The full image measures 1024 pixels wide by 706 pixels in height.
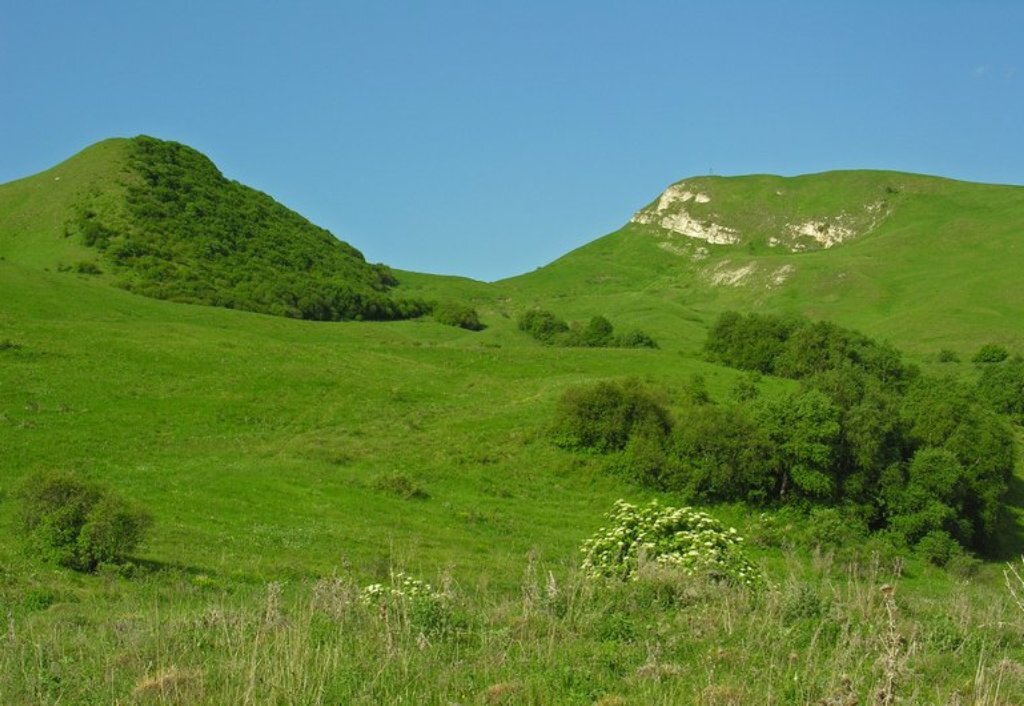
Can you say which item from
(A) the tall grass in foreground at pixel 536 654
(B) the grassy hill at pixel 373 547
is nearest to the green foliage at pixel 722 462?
(B) the grassy hill at pixel 373 547

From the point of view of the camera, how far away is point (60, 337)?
5331 cm

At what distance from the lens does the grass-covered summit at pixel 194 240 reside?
9294 centimetres

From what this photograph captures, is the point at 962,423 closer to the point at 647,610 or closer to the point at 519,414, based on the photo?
the point at 519,414

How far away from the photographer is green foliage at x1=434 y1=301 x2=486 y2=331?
107 m

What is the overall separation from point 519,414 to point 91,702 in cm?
3949

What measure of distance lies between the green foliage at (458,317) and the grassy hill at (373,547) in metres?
2.77

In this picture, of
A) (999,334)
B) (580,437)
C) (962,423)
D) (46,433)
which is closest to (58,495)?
(46,433)

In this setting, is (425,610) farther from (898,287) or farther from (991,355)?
(898,287)

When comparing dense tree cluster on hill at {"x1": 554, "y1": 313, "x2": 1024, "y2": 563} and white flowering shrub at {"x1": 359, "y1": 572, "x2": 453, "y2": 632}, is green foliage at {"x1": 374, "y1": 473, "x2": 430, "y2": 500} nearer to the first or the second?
dense tree cluster on hill at {"x1": 554, "y1": 313, "x2": 1024, "y2": 563}

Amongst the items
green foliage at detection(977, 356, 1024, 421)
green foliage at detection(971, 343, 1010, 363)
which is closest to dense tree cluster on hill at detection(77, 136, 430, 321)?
green foliage at detection(971, 343, 1010, 363)

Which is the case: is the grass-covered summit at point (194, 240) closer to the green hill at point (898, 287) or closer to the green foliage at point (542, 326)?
the green foliage at point (542, 326)

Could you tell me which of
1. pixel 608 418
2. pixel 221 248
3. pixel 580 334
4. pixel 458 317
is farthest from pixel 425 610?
pixel 221 248

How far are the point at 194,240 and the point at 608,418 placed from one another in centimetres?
7751

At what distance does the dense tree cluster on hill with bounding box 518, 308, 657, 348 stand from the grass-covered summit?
18148 mm
